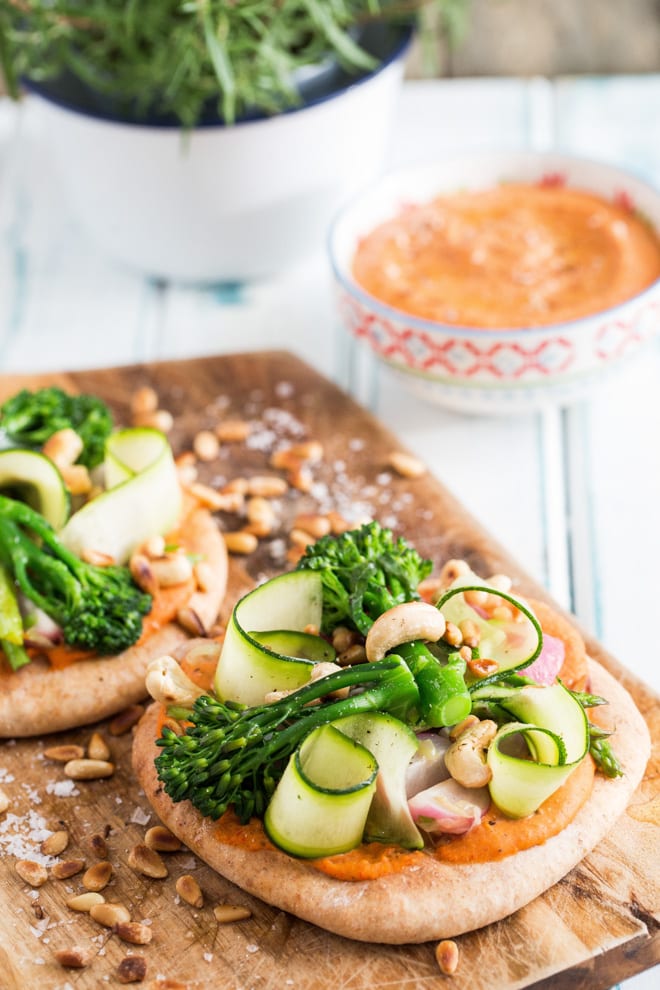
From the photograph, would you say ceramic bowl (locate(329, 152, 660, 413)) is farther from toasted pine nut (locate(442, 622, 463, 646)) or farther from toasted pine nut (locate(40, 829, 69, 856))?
toasted pine nut (locate(40, 829, 69, 856))

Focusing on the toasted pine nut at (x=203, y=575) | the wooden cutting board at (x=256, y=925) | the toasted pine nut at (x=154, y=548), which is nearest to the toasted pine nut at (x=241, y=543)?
the toasted pine nut at (x=203, y=575)

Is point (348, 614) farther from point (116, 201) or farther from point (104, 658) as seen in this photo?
point (116, 201)

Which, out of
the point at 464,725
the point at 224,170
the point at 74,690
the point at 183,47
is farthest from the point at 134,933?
the point at 224,170

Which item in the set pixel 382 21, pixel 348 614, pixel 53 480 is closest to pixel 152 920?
pixel 348 614

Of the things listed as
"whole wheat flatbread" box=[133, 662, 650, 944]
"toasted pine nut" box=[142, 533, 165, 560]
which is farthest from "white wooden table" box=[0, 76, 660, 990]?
"toasted pine nut" box=[142, 533, 165, 560]

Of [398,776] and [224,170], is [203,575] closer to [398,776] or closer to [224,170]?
[398,776]

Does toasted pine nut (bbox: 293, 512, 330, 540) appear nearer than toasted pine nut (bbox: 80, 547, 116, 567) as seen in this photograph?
No
